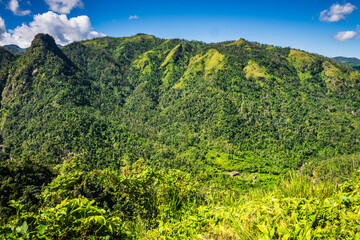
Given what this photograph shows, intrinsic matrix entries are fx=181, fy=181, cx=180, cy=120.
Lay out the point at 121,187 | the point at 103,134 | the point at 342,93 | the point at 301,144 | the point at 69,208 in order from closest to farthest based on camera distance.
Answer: the point at 69,208 < the point at 121,187 < the point at 103,134 < the point at 301,144 < the point at 342,93

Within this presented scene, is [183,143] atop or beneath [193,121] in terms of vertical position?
beneath

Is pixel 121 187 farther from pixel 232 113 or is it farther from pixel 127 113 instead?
pixel 127 113

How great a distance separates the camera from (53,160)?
92250mm

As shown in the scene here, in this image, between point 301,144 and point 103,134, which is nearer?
point 103,134

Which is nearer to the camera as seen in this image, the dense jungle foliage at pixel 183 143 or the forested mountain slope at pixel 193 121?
the dense jungle foliage at pixel 183 143

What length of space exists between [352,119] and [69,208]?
756 ft

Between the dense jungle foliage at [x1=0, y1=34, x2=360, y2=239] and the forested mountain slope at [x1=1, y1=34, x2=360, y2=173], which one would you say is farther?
the forested mountain slope at [x1=1, y1=34, x2=360, y2=173]

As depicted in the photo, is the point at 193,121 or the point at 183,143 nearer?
the point at 183,143

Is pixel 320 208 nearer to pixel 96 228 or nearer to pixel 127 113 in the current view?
pixel 96 228

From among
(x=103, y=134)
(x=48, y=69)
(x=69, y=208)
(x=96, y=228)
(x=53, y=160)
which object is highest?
(x=48, y=69)

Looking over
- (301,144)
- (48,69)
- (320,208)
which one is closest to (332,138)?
(301,144)

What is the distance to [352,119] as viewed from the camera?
16712cm

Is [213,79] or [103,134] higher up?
[213,79]

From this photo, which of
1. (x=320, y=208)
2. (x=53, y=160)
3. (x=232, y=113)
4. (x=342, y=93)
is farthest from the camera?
(x=342, y=93)
